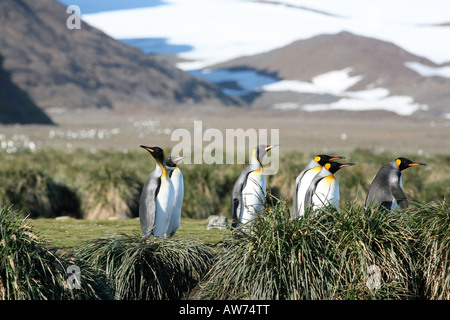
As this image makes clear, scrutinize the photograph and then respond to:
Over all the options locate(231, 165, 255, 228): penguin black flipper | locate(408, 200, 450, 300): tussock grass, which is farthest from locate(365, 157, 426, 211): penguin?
locate(231, 165, 255, 228): penguin black flipper

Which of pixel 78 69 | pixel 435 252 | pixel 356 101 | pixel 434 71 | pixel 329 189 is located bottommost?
pixel 435 252

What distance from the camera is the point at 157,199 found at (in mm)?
9211

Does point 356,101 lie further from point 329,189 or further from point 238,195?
point 329,189

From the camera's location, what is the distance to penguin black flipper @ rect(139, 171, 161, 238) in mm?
9148

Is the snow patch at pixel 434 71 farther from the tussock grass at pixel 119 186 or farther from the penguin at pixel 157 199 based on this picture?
the penguin at pixel 157 199

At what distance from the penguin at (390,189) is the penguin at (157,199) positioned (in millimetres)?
2837

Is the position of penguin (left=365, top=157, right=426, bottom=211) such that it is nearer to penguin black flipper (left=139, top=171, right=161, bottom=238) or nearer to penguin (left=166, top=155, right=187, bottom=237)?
penguin (left=166, top=155, right=187, bottom=237)

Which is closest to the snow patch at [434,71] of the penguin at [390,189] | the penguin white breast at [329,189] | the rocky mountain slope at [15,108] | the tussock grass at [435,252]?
the rocky mountain slope at [15,108]

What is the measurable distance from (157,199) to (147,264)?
3.74 ft

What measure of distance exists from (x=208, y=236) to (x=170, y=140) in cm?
4125

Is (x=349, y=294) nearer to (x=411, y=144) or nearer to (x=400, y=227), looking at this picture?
(x=400, y=227)

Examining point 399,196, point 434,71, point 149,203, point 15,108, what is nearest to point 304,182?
point 399,196

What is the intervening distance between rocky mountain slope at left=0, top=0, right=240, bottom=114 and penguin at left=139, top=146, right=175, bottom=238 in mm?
109880
